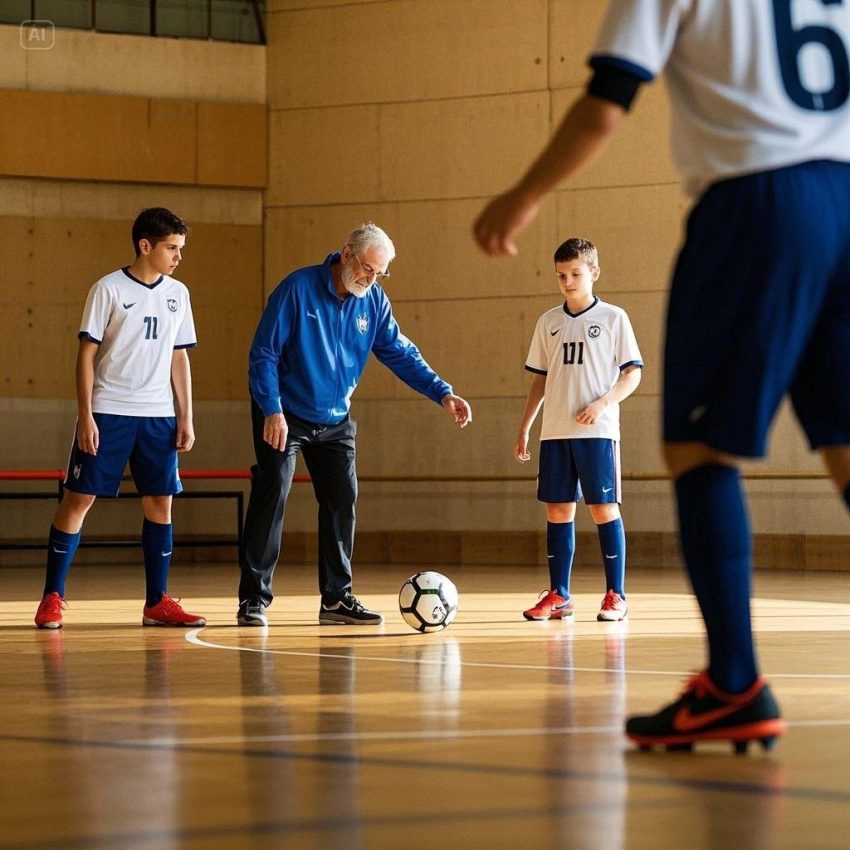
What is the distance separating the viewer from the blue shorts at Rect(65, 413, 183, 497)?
6.11m

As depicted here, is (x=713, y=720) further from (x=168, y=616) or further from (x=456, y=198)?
(x=456, y=198)

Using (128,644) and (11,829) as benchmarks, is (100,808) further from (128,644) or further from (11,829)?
(128,644)

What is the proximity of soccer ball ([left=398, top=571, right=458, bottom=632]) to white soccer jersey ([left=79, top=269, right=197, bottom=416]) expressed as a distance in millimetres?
1345

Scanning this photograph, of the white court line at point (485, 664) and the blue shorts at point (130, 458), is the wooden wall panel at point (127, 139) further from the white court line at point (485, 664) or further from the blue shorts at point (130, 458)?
the white court line at point (485, 664)

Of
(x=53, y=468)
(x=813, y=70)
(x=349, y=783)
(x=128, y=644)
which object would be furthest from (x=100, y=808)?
(x=53, y=468)

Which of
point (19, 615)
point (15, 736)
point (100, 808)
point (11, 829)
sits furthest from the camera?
point (19, 615)

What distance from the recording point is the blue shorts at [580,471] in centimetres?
670

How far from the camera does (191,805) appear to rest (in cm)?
235

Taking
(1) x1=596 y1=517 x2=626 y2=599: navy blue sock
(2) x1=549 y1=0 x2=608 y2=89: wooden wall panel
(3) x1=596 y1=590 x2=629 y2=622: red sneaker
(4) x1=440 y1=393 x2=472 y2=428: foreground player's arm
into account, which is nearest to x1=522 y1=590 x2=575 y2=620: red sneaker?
(3) x1=596 y1=590 x2=629 y2=622: red sneaker

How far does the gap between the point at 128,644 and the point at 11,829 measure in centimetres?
323

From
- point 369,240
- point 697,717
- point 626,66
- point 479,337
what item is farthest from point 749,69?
point 479,337

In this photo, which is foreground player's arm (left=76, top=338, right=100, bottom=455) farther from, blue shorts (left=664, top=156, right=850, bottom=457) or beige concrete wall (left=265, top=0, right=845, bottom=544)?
beige concrete wall (left=265, top=0, right=845, bottom=544)

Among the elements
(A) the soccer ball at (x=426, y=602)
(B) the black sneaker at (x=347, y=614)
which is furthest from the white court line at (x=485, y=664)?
(B) the black sneaker at (x=347, y=614)

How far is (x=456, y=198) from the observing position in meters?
12.0
